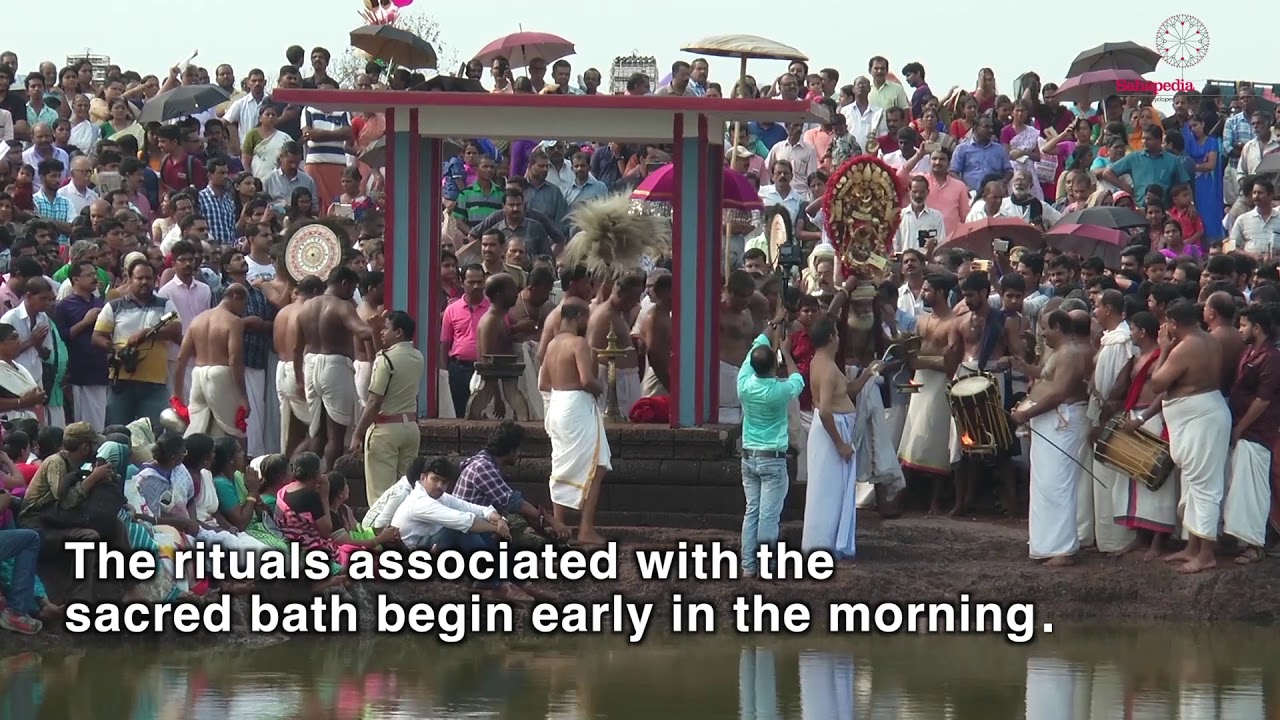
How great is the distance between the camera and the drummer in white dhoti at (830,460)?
13078mm

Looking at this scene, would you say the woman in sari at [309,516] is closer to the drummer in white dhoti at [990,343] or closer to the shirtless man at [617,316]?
the shirtless man at [617,316]

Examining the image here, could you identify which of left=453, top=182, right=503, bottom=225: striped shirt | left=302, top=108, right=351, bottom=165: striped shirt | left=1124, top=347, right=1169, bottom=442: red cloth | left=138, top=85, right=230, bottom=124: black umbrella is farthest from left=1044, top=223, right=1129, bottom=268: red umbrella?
left=138, top=85, right=230, bottom=124: black umbrella

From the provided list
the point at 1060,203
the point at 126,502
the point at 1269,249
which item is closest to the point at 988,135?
the point at 1060,203

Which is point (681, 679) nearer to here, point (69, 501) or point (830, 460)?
point (830, 460)

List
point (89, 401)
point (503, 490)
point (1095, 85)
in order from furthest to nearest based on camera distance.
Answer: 1. point (1095, 85)
2. point (89, 401)
3. point (503, 490)

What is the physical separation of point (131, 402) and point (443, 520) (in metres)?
4.20

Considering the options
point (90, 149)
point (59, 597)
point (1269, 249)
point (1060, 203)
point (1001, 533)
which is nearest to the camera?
point (59, 597)

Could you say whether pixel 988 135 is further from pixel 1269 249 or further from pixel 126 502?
pixel 126 502

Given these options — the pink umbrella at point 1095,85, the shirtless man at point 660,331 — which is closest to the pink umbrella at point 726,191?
the shirtless man at point 660,331

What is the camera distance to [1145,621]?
12.7 meters


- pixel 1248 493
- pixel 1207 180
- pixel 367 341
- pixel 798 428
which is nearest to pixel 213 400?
pixel 367 341

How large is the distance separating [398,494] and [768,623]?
2361 millimetres

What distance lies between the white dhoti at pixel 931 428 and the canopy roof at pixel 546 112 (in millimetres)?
2045

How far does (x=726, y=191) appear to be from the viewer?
1538 centimetres
